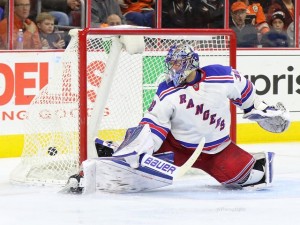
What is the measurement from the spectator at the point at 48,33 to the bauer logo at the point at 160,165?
2.61m

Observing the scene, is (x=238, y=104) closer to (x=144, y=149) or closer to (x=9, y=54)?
(x=144, y=149)

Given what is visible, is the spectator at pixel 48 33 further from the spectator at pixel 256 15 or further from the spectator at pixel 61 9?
the spectator at pixel 256 15

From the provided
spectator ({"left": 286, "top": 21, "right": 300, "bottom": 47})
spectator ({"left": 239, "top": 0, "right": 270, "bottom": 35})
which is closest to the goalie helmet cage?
spectator ({"left": 239, "top": 0, "right": 270, "bottom": 35})

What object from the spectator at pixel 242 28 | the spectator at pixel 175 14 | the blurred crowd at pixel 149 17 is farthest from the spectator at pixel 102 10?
the spectator at pixel 242 28

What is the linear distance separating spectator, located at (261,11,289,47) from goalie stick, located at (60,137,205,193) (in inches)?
140

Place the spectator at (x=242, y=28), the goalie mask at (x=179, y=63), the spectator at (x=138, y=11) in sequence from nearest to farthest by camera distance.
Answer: the goalie mask at (x=179, y=63), the spectator at (x=138, y=11), the spectator at (x=242, y=28)

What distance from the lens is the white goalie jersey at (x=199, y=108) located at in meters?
5.92

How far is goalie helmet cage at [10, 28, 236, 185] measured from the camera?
634cm

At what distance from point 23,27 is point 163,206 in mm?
3052

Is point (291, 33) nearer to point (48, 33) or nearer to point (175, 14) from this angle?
point (175, 14)

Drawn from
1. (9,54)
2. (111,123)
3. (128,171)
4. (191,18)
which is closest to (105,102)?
(111,123)

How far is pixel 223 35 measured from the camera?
22.7 feet

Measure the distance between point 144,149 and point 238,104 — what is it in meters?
0.71

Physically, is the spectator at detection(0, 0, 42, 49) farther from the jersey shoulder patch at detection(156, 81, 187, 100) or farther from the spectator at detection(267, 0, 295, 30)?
the jersey shoulder patch at detection(156, 81, 187, 100)
